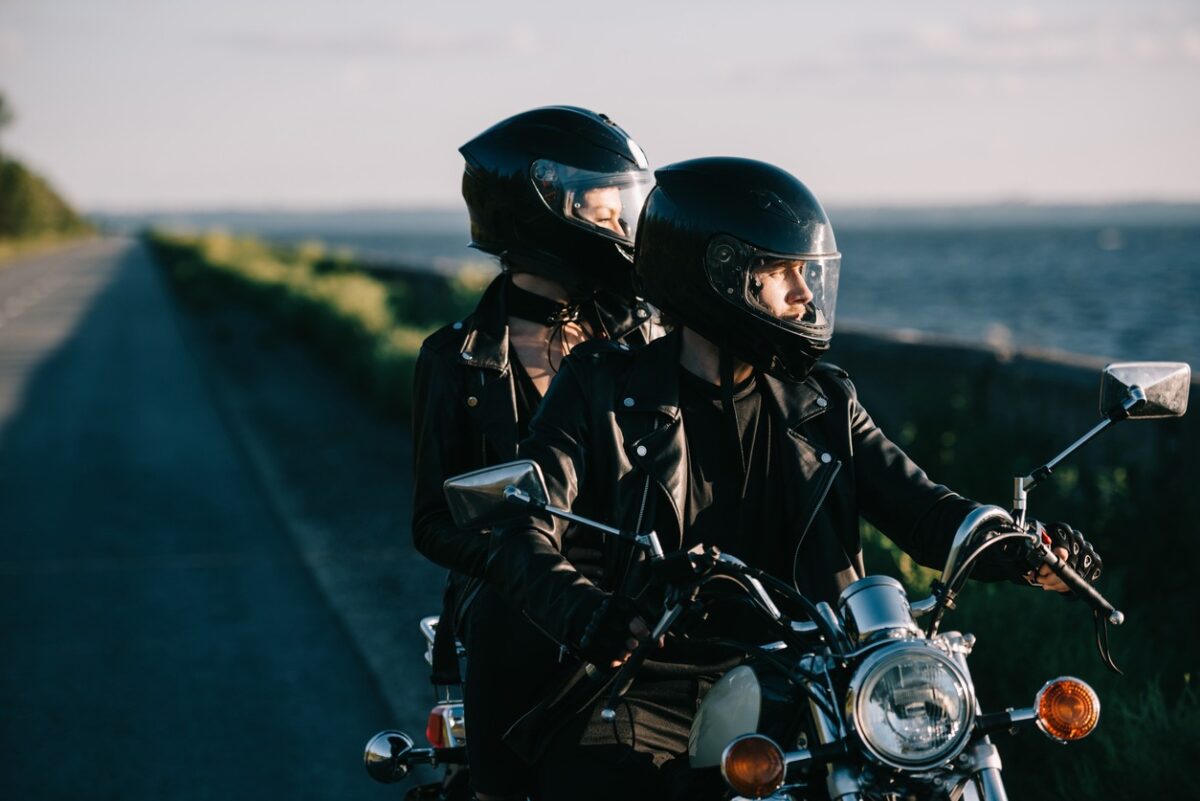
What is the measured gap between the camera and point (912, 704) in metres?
2.13

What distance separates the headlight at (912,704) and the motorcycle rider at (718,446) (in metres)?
0.64

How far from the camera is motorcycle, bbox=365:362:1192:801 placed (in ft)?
7.00

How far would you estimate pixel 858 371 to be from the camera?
10.2m

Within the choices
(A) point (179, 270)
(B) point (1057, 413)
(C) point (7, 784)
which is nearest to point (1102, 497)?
(B) point (1057, 413)

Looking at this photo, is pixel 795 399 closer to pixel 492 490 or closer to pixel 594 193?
pixel 492 490

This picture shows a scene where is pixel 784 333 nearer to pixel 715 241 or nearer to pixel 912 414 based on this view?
pixel 715 241

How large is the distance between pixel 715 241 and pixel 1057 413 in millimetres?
5388

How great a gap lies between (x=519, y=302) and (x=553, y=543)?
1.46m

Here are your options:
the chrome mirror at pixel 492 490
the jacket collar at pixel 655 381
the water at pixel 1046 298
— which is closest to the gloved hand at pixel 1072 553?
the jacket collar at pixel 655 381

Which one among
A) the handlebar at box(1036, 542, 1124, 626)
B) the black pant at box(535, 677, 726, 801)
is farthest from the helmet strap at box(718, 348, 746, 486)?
the handlebar at box(1036, 542, 1124, 626)

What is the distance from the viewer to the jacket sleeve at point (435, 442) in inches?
143

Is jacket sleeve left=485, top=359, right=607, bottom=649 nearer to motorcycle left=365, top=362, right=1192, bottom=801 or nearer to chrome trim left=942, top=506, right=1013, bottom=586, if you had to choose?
motorcycle left=365, top=362, right=1192, bottom=801

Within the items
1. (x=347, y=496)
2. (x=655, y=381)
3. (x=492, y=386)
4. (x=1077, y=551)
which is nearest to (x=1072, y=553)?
(x=1077, y=551)

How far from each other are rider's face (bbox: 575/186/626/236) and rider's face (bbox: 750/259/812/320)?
1100 millimetres
